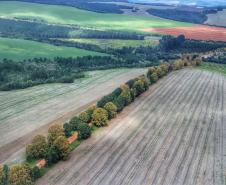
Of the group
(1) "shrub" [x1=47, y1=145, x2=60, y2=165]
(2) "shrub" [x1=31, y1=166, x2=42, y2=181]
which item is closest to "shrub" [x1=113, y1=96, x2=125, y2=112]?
(1) "shrub" [x1=47, y1=145, x2=60, y2=165]

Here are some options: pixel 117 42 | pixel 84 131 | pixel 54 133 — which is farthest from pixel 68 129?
pixel 117 42

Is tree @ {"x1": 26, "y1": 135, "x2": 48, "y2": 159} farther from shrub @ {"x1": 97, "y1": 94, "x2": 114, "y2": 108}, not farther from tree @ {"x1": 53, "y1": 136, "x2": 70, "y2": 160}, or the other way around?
shrub @ {"x1": 97, "y1": 94, "x2": 114, "y2": 108}

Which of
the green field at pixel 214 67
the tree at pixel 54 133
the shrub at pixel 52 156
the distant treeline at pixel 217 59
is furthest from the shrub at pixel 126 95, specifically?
the distant treeline at pixel 217 59

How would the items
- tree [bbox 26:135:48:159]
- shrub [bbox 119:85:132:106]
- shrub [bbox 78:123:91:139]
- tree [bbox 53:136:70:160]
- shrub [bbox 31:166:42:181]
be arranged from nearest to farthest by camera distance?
1. shrub [bbox 31:166:42:181]
2. tree [bbox 53:136:70:160]
3. tree [bbox 26:135:48:159]
4. shrub [bbox 78:123:91:139]
5. shrub [bbox 119:85:132:106]

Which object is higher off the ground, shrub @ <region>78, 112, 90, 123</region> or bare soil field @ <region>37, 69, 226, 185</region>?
shrub @ <region>78, 112, 90, 123</region>

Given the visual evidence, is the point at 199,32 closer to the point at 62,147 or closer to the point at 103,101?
the point at 103,101

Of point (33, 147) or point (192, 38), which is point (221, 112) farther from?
point (192, 38)
